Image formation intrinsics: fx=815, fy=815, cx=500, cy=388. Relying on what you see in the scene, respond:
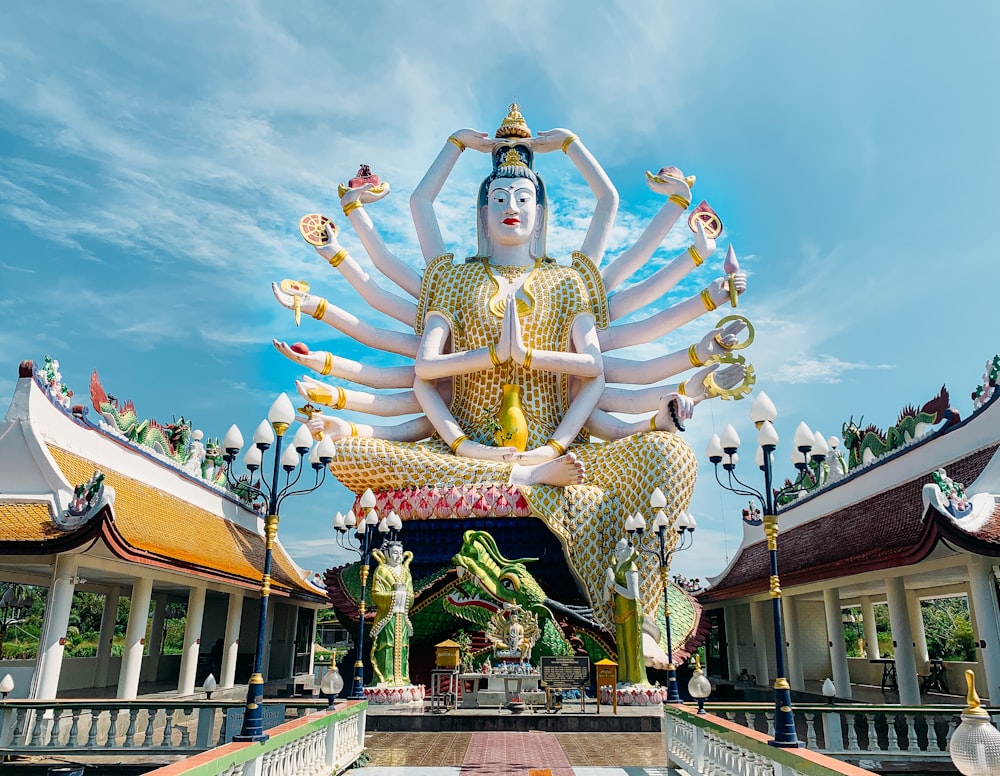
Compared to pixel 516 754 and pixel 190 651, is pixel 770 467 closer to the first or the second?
pixel 516 754

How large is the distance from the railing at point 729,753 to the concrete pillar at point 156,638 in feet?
52.6

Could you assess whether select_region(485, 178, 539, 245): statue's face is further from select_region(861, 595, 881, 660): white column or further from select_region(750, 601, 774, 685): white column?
select_region(861, 595, 881, 660): white column

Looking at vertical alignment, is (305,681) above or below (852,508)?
below

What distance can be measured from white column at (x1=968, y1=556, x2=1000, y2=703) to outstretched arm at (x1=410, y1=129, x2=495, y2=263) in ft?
49.6

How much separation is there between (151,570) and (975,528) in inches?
518

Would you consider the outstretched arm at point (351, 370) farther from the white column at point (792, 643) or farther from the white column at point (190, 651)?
the white column at point (792, 643)

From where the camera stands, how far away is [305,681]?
60.6ft

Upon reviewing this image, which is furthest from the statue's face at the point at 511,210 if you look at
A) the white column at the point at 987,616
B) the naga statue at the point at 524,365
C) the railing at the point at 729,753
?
the railing at the point at 729,753

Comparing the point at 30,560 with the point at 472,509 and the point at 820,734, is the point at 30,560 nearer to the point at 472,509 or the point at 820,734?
the point at 472,509

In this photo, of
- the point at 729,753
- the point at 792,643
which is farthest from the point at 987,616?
the point at 792,643

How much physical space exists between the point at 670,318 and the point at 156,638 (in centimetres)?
1590

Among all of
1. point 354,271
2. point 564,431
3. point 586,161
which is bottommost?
point 564,431

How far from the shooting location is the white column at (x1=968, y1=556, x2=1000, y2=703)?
1152 cm

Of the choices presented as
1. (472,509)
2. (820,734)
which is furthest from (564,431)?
(820,734)
